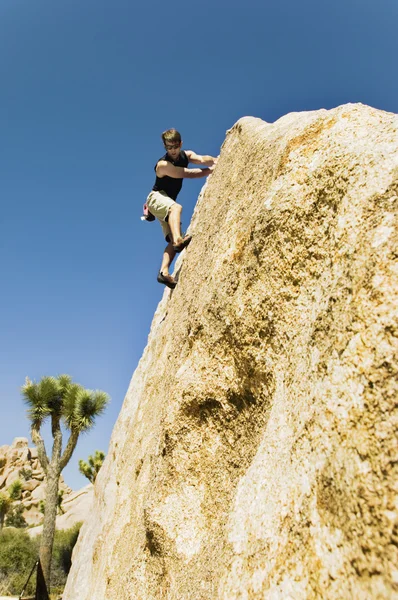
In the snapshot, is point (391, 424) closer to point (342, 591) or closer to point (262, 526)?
point (342, 591)

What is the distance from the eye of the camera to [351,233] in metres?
1.81

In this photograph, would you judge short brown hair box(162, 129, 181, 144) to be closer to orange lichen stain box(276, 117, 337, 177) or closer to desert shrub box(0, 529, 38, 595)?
orange lichen stain box(276, 117, 337, 177)

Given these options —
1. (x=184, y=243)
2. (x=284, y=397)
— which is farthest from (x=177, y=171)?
(x=284, y=397)

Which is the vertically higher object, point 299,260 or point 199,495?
point 299,260

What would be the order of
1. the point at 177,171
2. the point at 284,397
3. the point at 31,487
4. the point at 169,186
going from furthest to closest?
the point at 31,487 < the point at 169,186 < the point at 177,171 < the point at 284,397

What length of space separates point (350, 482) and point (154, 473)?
74.7 inches

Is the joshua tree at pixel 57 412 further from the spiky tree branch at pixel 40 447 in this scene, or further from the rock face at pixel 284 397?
the rock face at pixel 284 397

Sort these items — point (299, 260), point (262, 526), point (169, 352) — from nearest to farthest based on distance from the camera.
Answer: point (262, 526)
point (299, 260)
point (169, 352)

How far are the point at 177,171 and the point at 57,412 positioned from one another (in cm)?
1333

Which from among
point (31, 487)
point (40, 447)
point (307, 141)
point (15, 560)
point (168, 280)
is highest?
point (31, 487)

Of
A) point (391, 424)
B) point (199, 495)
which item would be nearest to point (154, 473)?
point (199, 495)

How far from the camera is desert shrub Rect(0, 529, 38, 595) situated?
17319 millimetres

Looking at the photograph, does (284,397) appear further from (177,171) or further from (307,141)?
(177,171)

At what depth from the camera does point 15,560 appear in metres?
19.5
